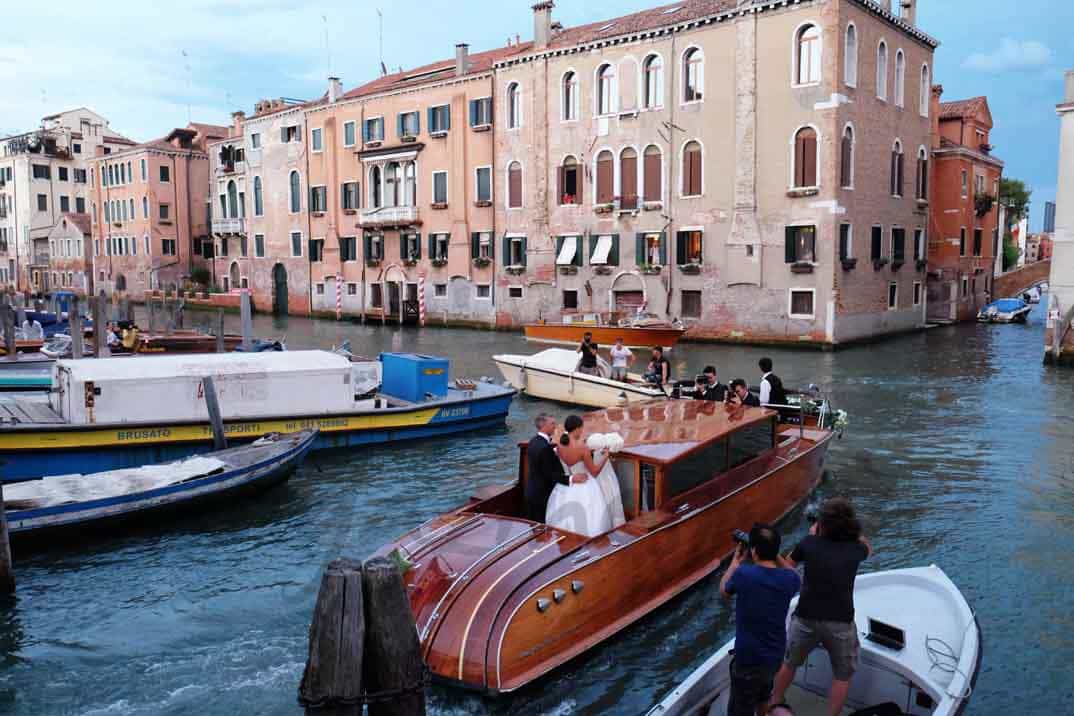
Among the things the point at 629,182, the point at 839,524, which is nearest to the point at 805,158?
the point at 629,182

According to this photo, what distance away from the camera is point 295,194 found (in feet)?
135

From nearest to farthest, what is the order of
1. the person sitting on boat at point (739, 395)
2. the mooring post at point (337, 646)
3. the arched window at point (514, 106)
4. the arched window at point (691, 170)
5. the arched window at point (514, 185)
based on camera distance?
the mooring post at point (337, 646) < the person sitting on boat at point (739, 395) < the arched window at point (691, 170) < the arched window at point (514, 106) < the arched window at point (514, 185)

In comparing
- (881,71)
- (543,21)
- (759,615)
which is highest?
(543,21)

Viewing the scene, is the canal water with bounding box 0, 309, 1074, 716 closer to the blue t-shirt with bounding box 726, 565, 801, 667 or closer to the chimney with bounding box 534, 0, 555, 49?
the blue t-shirt with bounding box 726, 565, 801, 667

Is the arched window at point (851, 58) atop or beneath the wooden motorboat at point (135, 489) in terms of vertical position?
atop

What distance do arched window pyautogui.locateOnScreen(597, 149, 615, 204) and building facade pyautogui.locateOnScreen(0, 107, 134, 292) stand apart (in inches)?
1662

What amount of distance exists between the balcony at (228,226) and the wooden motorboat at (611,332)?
22758 millimetres

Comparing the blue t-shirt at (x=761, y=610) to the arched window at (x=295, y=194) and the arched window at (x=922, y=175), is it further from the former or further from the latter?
the arched window at (x=295, y=194)

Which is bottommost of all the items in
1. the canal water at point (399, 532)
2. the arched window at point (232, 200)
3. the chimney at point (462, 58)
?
the canal water at point (399, 532)

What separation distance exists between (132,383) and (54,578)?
166 inches

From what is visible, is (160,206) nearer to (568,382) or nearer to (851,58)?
(851,58)

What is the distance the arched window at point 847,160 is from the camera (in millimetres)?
25984

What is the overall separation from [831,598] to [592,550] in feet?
6.65

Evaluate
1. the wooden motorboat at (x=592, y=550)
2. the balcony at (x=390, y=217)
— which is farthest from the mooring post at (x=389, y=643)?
the balcony at (x=390, y=217)
